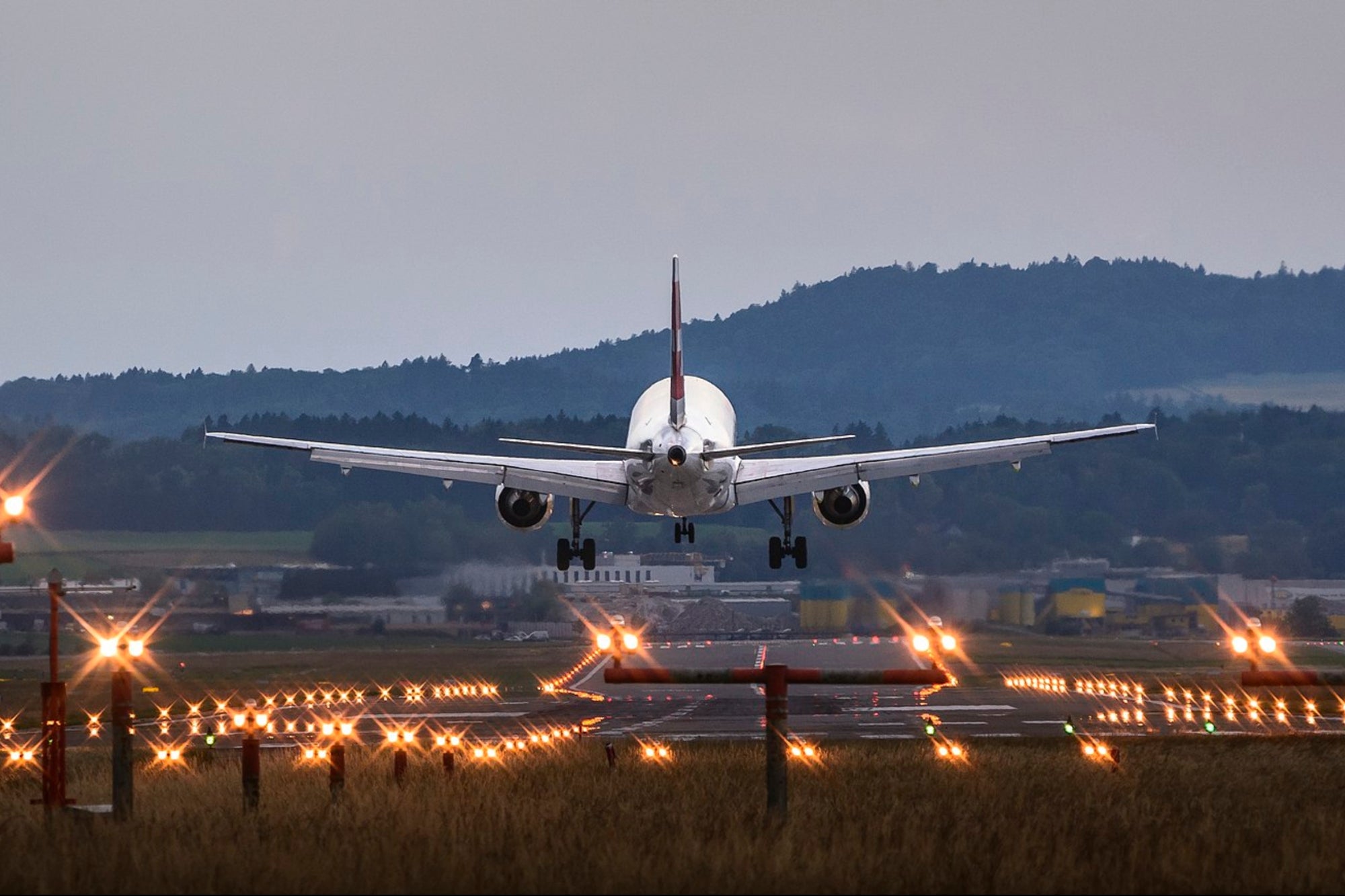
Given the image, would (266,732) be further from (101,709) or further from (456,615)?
(456,615)

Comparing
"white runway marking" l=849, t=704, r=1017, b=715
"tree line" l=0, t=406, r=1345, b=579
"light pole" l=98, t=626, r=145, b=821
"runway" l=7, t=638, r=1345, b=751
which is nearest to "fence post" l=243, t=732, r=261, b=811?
"light pole" l=98, t=626, r=145, b=821

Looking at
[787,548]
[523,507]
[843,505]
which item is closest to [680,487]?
[523,507]

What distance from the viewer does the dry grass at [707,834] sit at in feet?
46.5

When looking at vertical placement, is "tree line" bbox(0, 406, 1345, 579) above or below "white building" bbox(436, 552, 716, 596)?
above

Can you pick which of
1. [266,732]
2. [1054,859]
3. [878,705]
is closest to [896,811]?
[1054,859]

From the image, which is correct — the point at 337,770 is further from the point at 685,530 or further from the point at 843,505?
the point at 843,505

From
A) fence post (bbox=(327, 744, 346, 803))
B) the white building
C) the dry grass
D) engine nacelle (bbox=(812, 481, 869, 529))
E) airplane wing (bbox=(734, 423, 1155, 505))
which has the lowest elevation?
the dry grass

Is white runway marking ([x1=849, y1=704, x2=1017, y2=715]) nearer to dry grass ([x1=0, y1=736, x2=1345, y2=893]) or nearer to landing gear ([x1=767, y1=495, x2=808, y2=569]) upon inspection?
landing gear ([x1=767, y1=495, x2=808, y2=569])

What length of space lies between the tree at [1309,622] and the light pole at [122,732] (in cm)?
8844

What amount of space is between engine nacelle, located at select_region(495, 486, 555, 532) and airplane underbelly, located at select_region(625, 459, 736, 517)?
337 cm

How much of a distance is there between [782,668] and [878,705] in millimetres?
42698

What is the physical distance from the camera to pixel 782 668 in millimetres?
17078

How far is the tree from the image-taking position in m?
99.6

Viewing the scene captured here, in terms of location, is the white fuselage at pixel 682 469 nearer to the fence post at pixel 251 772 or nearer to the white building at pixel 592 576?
the white building at pixel 592 576
